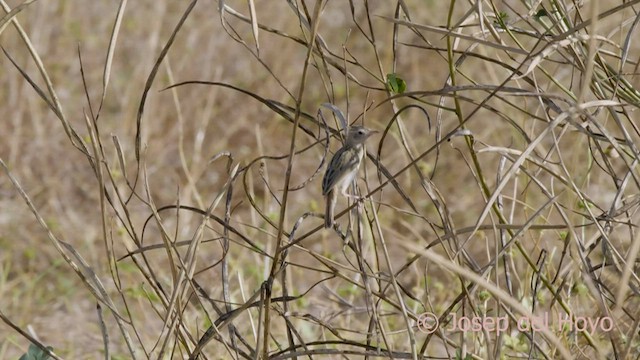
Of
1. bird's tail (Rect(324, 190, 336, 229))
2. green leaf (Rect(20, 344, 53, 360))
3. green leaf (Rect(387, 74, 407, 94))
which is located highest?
green leaf (Rect(387, 74, 407, 94))

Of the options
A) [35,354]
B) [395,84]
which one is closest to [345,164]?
[395,84]

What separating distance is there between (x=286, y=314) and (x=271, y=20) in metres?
4.40

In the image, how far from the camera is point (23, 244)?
4.77 metres

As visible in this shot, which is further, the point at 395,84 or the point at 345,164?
the point at 345,164

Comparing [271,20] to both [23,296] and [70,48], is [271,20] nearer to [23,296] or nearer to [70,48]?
[70,48]

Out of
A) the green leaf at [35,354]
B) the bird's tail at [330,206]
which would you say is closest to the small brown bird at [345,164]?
the bird's tail at [330,206]

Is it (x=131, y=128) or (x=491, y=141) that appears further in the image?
(x=131, y=128)

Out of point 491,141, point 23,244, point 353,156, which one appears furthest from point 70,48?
point 353,156

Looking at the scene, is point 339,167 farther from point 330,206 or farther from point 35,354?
point 35,354

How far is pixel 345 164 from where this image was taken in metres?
2.08

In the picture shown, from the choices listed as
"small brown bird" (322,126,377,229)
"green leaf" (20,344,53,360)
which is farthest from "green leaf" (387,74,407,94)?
"green leaf" (20,344,53,360)

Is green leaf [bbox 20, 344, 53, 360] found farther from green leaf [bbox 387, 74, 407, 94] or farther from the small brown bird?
green leaf [bbox 387, 74, 407, 94]

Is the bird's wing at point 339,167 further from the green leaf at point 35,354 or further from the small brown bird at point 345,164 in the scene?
the green leaf at point 35,354

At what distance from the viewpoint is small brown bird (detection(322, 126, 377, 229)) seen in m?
2.06
